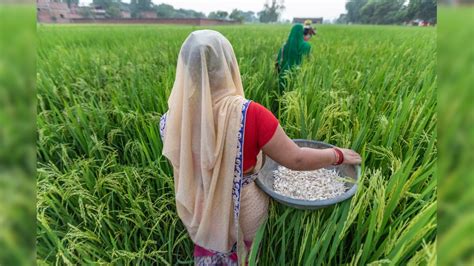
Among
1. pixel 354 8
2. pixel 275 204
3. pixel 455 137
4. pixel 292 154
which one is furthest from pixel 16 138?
pixel 354 8

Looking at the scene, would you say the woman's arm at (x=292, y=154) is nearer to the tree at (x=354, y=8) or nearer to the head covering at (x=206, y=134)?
the head covering at (x=206, y=134)

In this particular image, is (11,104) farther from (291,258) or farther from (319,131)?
(319,131)

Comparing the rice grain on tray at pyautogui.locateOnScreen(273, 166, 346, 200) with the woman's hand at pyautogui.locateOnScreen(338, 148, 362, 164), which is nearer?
the woman's hand at pyautogui.locateOnScreen(338, 148, 362, 164)

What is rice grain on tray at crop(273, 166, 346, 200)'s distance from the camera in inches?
51.4

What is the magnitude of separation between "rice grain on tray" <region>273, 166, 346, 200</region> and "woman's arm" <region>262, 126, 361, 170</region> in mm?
185

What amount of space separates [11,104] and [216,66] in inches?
29.8

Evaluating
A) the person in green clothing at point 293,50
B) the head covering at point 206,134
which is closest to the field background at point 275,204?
the head covering at point 206,134

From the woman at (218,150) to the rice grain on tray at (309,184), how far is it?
19 centimetres

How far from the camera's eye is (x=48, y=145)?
177cm

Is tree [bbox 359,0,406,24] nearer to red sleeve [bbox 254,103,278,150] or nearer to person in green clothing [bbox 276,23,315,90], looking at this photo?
red sleeve [bbox 254,103,278,150]

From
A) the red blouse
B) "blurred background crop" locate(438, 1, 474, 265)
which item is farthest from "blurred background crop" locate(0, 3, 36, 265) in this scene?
the red blouse

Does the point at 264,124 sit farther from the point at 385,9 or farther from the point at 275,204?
the point at 385,9

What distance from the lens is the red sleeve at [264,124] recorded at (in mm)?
1008

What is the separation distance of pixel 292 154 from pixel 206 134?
0.34 metres
